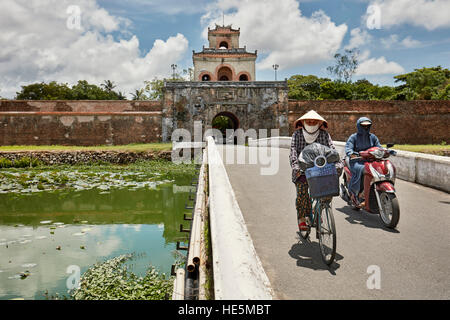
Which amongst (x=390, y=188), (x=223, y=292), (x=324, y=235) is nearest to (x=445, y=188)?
(x=390, y=188)

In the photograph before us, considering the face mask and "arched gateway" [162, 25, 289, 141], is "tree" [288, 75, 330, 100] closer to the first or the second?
"arched gateway" [162, 25, 289, 141]

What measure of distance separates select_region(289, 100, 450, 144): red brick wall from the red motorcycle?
18280 millimetres

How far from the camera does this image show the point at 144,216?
8.07m

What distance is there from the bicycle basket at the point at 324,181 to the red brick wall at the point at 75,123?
19.0 metres

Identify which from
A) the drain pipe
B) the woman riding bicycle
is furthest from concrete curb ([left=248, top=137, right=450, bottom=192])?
the drain pipe

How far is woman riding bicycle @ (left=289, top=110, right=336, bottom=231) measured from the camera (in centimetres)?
333

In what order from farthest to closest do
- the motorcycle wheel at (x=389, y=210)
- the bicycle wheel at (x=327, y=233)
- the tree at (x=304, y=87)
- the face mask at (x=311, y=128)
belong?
the tree at (x=304, y=87) < the motorcycle wheel at (x=389, y=210) < the face mask at (x=311, y=128) < the bicycle wheel at (x=327, y=233)

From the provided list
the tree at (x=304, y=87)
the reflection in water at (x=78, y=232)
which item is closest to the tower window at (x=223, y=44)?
the tree at (x=304, y=87)

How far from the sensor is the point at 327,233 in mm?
2820

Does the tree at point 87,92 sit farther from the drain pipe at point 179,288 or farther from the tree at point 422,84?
the drain pipe at point 179,288

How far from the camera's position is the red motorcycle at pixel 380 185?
372 cm

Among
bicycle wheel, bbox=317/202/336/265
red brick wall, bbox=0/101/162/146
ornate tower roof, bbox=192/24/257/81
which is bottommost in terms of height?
bicycle wheel, bbox=317/202/336/265

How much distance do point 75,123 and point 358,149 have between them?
19415 mm

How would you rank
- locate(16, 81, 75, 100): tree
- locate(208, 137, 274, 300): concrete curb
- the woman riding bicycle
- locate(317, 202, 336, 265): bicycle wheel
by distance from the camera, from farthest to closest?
1. locate(16, 81, 75, 100): tree
2. the woman riding bicycle
3. locate(317, 202, 336, 265): bicycle wheel
4. locate(208, 137, 274, 300): concrete curb
